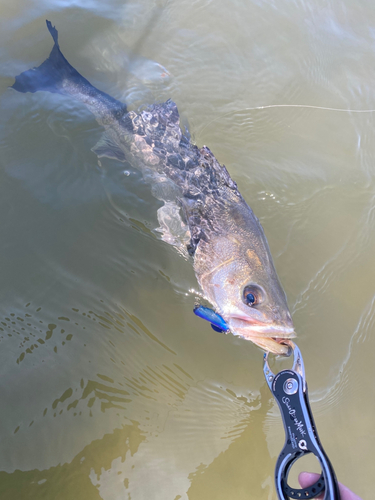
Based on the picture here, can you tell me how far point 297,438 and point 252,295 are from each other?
0.76 m

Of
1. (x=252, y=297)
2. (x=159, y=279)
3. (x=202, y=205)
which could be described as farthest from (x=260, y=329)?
(x=202, y=205)

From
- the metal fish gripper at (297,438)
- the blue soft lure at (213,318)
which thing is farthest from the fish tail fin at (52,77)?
the metal fish gripper at (297,438)

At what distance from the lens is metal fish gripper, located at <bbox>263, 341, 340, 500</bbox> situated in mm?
1322

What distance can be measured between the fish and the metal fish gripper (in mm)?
240

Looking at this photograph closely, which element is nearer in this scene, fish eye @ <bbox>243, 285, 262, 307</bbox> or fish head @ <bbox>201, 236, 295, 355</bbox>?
fish head @ <bbox>201, 236, 295, 355</bbox>

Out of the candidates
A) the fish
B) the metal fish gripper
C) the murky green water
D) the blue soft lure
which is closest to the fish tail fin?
the fish

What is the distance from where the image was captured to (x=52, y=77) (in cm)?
357

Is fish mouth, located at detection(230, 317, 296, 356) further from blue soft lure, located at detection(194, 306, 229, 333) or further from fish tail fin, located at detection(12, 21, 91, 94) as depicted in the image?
fish tail fin, located at detection(12, 21, 91, 94)

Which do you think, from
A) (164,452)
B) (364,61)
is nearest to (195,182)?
(164,452)

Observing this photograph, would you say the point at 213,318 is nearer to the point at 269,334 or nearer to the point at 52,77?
the point at 269,334

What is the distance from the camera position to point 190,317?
252 cm

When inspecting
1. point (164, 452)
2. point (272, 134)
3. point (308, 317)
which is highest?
point (272, 134)

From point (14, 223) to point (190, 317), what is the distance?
1483 mm

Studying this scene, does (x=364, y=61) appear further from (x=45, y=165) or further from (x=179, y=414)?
(x=179, y=414)
